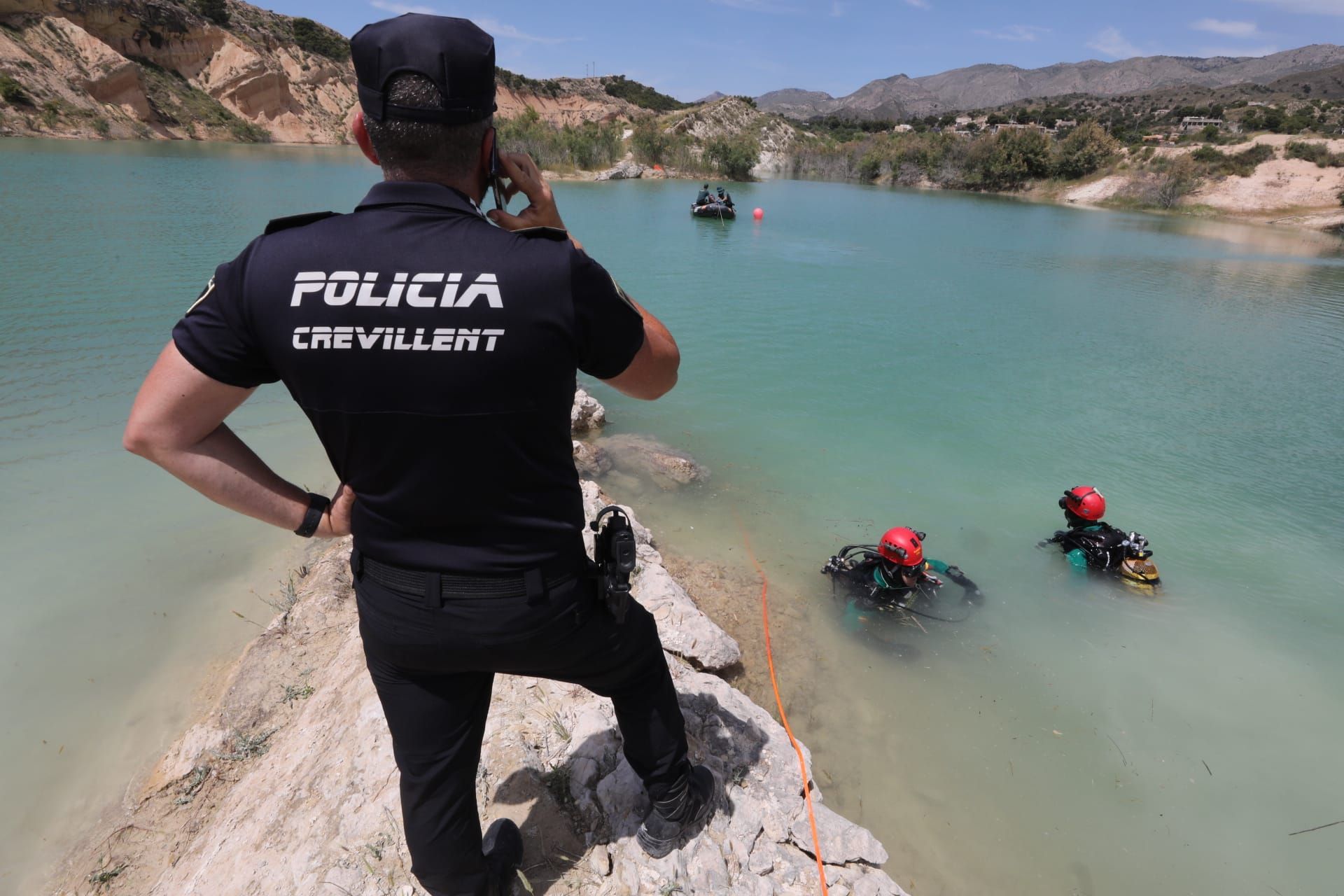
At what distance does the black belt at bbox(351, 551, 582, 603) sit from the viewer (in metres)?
1.38

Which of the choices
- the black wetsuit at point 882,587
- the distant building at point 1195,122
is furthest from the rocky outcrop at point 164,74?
the distant building at point 1195,122

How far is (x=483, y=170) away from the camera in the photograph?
1.36 meters

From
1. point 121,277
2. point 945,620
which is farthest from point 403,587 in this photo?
point 121,277

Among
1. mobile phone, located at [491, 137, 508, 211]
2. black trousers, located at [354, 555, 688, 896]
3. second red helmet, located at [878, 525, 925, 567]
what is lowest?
second red helmet, located at [878, 525, 925, 567]

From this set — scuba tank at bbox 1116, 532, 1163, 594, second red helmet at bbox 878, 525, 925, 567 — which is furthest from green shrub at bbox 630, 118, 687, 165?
second red helmet at bbox 878, 525, 925, 567

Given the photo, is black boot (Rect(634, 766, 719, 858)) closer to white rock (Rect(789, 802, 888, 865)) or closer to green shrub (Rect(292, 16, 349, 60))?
white rock (Rect(789, 802, 888, 865))

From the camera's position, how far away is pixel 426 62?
1.17m

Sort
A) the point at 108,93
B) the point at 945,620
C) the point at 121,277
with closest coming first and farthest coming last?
the point at 945,620, the point at 121,277, the point at 108,93

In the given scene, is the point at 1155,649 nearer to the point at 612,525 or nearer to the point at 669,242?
the point at 612,525

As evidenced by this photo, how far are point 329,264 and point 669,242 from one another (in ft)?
68.8

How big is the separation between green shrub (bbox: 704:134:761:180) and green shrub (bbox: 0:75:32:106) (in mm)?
45800

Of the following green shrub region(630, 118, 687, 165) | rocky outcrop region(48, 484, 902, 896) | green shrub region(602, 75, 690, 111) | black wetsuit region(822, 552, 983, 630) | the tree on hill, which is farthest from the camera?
green shrub region(602, 75, 690, 111)

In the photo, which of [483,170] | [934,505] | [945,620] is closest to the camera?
[483,170]

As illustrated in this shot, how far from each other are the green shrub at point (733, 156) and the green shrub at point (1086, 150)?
2486 centimetres
